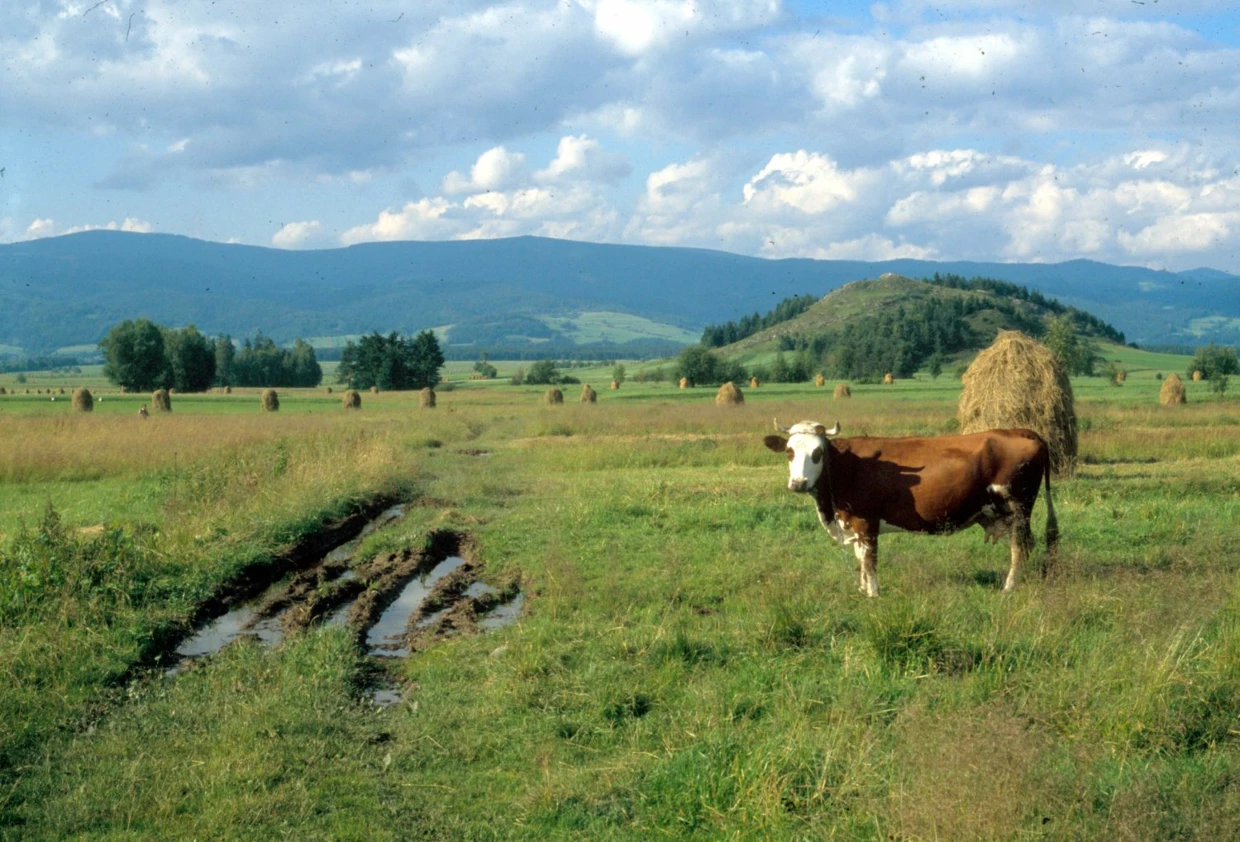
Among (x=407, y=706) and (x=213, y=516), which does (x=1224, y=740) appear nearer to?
(x=407, y=706)

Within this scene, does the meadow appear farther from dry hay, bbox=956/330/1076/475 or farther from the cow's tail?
dry hay, bbox=956/330/1076/475

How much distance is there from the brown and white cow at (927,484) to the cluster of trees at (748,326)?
130 meters

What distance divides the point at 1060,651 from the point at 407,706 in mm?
4673

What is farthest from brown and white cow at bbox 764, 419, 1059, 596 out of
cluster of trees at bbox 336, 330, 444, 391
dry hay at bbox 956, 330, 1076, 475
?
cluster of trees at bbox 336, 330, 444, 391

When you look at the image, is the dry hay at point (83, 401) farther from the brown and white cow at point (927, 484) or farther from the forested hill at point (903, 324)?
the brown and white cow at point (927, 484)

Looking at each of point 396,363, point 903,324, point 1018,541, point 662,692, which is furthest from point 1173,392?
point 903,324

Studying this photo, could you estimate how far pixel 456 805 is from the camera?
6.25 metres

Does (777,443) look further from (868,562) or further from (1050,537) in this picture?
(1050,537)

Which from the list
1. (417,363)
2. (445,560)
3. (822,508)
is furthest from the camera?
(417,363)

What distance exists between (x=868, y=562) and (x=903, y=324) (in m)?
92.6

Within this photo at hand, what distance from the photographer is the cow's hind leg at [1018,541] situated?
10555 mm

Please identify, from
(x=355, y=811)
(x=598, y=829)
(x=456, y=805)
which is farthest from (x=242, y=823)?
(x=598, y=829)

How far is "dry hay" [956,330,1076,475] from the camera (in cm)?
1900

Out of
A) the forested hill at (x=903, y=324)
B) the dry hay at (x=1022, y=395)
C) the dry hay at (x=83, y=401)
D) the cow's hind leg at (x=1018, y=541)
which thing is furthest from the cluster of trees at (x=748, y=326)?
the cow's hind leg at (x=1018, y=541)
